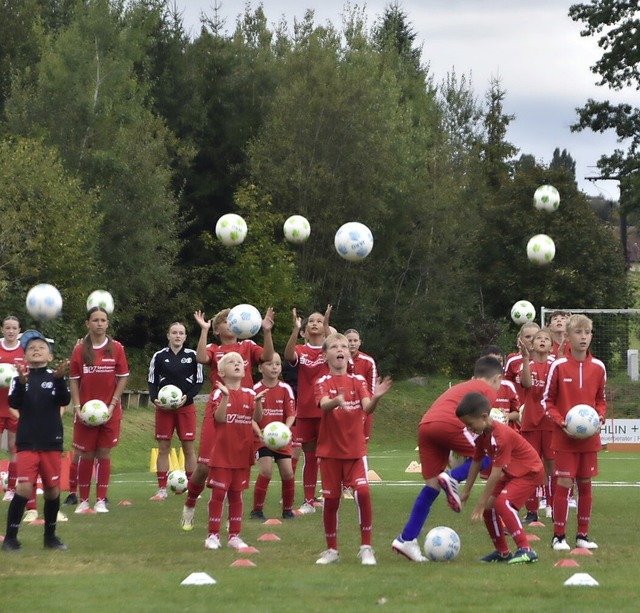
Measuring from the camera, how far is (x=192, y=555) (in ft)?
36.1

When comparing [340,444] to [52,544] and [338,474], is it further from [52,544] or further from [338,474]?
[52,544]

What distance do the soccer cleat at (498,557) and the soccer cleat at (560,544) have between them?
0.78 meters

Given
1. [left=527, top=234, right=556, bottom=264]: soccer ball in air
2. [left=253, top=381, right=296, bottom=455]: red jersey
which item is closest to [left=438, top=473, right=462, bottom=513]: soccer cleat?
[left=253, top=381, right=296, bottom=455]: red jersey

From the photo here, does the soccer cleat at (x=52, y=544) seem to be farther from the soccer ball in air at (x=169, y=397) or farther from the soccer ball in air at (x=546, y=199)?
the soccer ball in air at (x=546, y=199)

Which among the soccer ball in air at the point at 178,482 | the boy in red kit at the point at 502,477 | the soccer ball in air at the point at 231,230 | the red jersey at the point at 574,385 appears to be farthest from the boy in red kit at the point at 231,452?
the soccer ball in air at the point at 231,230

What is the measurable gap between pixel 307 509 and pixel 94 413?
8.80 feet

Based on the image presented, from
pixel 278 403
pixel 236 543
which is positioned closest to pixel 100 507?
pixel 278 403

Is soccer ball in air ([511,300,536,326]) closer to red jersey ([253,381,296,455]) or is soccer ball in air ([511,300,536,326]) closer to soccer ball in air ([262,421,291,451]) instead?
red jersey ([253,381,296,455])

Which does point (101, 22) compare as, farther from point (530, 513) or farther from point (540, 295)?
point (530, 513)

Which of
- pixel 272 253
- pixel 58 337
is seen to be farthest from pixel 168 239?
pixel 58 337

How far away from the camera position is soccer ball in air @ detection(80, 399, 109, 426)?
1431 cm

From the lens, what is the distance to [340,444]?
10.7 meters

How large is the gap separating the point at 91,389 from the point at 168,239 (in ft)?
100

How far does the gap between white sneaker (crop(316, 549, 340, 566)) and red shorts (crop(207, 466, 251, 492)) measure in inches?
47.6
